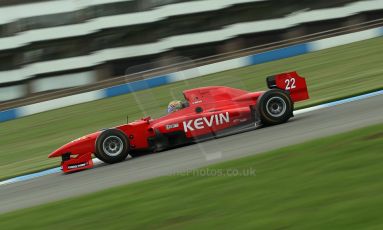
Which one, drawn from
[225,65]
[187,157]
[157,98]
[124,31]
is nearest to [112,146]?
[157,98]

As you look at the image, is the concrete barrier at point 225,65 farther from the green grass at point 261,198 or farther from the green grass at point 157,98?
the green grass at point 261,198

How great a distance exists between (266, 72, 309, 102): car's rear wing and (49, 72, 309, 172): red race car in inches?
6.1

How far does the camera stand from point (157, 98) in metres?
9.78

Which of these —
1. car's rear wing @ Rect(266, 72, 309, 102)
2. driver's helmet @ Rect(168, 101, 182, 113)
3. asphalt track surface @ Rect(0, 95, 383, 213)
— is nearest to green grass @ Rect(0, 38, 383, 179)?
driver's helmet @ Rect(168, 101, 182, 113)

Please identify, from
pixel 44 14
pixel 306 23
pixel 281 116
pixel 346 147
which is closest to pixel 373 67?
pixel 281 116

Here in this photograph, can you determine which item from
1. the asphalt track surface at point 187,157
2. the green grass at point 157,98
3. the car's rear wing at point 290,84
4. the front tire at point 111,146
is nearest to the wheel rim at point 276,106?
the asphalt track surface at point 187,157

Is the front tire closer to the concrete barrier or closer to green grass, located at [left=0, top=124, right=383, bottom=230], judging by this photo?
green grass, located at [left=0, top=124, right=383, bottom=230]

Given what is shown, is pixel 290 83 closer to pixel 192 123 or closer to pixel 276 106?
pixel 276 106

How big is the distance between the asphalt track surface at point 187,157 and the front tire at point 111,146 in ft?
0.46

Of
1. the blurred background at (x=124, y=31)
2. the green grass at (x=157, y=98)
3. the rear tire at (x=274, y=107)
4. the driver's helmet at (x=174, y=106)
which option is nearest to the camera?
the rear tire at (x=274, y=107)

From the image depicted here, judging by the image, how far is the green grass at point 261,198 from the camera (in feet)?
16.6

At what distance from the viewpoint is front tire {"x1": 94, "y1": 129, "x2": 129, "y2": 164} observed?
990cm

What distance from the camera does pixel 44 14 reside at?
3334cm

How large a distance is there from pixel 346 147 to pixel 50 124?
12873 mm
